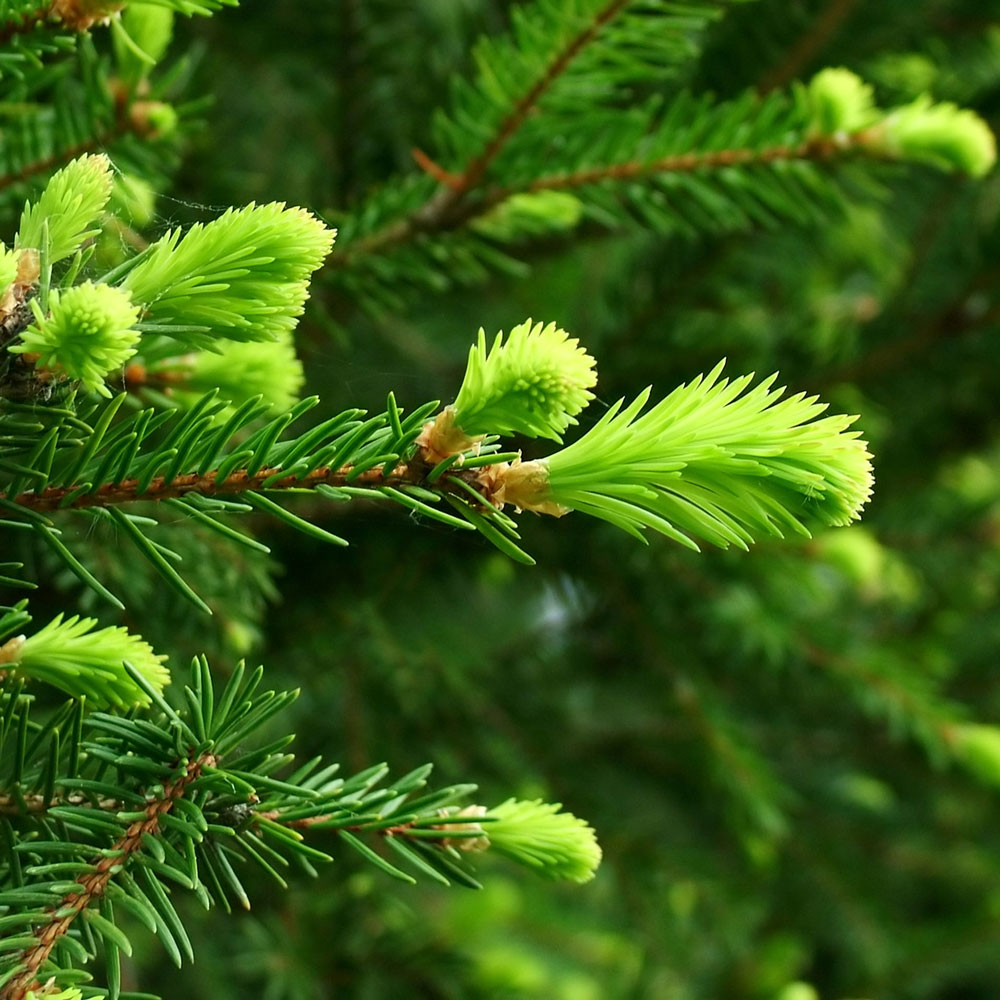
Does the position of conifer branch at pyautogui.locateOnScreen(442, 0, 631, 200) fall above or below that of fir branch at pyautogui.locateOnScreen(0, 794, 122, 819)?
above

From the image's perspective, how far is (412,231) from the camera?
691 mm

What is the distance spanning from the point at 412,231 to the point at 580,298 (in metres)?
0.82

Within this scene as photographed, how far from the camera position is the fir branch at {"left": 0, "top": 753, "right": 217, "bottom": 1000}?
0.35 meters

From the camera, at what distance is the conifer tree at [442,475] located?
0.37 meters

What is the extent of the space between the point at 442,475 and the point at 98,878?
0.19 m

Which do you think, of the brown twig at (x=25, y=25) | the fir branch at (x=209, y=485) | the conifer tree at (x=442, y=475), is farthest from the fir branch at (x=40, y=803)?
the brown twig at (x=25, y=25)

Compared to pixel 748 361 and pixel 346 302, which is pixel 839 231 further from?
pixel 346 302

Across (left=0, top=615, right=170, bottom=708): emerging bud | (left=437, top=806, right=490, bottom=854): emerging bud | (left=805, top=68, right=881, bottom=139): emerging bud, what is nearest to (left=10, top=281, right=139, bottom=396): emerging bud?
(left=0, top=615, right=170, bottom=708): emerging bud

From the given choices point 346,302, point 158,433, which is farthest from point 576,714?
point 158,433

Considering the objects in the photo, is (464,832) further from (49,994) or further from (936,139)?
(936,139)

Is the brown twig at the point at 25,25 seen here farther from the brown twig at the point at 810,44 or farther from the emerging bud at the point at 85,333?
the brown twig at the point at 810,44

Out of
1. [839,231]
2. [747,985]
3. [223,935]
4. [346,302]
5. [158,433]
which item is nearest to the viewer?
[158,433]

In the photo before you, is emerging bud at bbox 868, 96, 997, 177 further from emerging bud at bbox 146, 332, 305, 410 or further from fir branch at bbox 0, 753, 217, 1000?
fir branch at bbox 0, 753, 217, 1000

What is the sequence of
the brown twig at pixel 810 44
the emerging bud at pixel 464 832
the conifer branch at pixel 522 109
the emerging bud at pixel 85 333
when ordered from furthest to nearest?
the brown twig at pixel 810 44
the conifer branch at pixel 522 109
the emerging bud at pixel 464 832
the emerging bud at pixel 85 333
